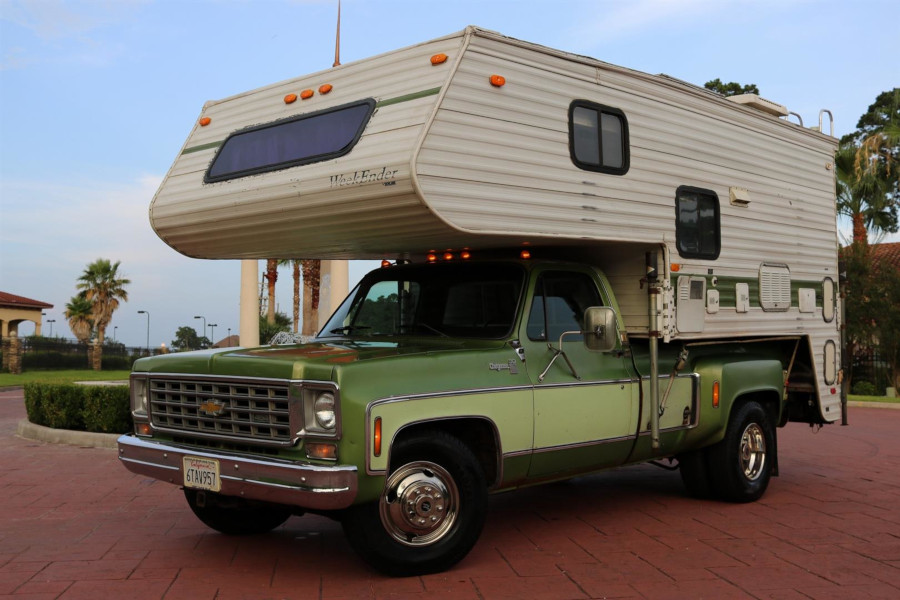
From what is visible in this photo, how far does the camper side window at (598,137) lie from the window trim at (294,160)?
4.95 feet

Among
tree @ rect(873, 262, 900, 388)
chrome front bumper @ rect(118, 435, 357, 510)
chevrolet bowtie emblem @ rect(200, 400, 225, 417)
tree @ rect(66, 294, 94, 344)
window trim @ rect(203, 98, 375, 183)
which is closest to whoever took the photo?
chrome front bumper @ rect(118, 435, 357, 510)

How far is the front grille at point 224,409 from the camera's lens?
17.2 feet

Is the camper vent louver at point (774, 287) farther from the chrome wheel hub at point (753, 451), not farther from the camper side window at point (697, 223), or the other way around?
the chrome wheel hub at point (753, 451)

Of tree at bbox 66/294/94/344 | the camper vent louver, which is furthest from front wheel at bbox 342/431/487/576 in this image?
tree at bbox 66/294/94/344

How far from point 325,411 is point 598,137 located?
313 centimetres

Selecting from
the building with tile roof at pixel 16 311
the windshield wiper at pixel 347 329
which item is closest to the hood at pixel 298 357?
the windshield wiper at pixel 347 329

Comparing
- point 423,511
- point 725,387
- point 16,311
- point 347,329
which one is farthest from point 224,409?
point 16,311

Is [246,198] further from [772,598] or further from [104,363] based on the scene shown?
[104,363]

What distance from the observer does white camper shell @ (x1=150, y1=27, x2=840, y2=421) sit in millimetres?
5805

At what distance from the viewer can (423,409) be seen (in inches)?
211

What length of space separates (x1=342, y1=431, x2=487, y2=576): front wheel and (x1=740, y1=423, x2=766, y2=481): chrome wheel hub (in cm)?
348

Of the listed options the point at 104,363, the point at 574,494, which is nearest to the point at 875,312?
the point at 574,494

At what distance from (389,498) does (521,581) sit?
949mm

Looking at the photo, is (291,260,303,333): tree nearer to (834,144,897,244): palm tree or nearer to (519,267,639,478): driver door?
(834,144,897,244): palm tree
